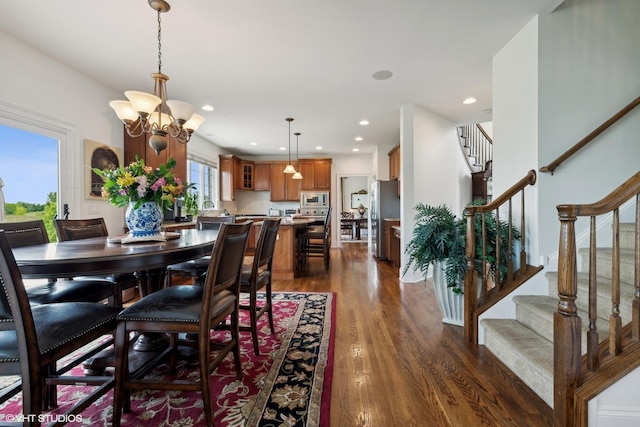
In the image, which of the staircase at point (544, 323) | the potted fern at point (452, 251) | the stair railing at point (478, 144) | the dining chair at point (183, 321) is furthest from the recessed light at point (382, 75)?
the stair railing at point (478, 144)

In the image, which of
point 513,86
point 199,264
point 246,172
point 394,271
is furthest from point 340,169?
point 199,264

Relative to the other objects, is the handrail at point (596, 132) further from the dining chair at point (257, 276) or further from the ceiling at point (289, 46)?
the dining chair at point (257, 276)

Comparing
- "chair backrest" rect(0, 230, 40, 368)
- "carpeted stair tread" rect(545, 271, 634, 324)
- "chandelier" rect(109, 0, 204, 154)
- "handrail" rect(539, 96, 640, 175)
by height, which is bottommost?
"carpeted stair tread" rect(545, 271, 634, 324)

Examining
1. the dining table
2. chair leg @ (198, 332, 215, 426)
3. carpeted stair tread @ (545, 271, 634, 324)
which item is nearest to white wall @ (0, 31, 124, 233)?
the dining table

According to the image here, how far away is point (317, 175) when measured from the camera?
24.0ft

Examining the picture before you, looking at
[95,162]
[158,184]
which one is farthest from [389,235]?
[95,162]

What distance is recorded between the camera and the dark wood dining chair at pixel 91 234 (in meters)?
1.98

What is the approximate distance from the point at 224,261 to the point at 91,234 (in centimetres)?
168

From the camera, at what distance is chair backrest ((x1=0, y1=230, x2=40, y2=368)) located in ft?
3.22

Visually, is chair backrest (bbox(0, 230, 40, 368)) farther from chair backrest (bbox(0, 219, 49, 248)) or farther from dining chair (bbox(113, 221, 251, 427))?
chair backrest (bbox(0, 219, 49, 248))

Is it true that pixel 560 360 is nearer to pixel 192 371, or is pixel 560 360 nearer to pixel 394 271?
pixel 192 371

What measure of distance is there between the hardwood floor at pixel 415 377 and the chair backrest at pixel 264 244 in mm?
851

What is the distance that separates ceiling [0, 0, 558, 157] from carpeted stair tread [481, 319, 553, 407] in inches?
95.0

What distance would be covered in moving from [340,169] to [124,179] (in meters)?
6.31
